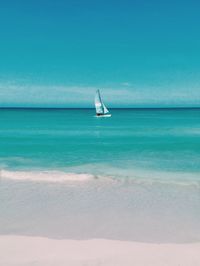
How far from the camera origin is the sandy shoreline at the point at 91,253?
18.1ft

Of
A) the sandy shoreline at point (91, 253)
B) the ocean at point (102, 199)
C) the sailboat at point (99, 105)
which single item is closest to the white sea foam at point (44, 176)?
the ocean at point (102, 199)

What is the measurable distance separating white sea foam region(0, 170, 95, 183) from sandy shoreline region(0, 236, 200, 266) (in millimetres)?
5698

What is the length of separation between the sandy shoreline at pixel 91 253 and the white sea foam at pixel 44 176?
18.7 feet

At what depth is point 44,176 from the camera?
13.0m

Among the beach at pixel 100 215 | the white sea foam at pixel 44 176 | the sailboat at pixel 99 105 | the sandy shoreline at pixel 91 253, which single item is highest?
the sailboat at pixel 99 105

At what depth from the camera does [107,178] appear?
12.7 m

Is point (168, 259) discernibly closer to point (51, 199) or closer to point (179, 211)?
point (179, 211)

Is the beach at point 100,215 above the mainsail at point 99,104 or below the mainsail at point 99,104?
below

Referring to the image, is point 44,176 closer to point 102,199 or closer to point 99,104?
point 102,199

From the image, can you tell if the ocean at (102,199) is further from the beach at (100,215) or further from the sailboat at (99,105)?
the sailboat at (99,105)

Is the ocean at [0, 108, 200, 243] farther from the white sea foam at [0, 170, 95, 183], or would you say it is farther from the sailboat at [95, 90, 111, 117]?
the sailboat at [95, 90, 111, 117]

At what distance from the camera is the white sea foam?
12.2 meters

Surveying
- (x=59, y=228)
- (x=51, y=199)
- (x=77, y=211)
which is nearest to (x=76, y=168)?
(x=51, y=199)

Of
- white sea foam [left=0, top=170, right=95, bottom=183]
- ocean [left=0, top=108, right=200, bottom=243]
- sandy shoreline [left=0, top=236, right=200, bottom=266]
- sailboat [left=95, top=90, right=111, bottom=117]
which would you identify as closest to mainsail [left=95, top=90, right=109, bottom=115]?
sailboat [left=95, top=90, right=111, bottom=117]
